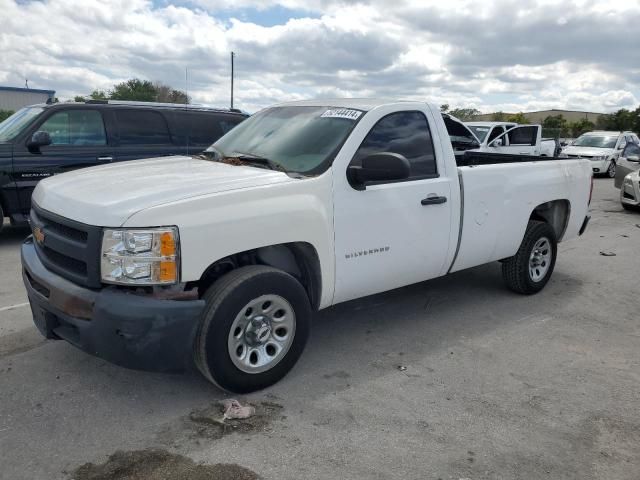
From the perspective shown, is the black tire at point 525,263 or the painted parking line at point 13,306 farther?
the black tire at point 525,263

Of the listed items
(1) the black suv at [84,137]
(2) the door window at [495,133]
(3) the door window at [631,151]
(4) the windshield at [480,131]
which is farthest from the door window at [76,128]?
(3) the door window at [631,151]

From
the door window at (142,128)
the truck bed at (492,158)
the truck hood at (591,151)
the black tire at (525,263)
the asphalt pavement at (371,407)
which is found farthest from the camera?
the truck hood at (591,151)

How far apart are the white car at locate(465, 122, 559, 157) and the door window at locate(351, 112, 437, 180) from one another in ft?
33.2

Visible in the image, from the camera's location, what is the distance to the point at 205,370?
328cm

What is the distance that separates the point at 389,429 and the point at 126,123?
6.66 m

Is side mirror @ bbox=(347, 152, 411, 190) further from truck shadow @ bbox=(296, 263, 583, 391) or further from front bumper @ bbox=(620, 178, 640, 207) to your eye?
front bumper @ bbox=(620, 178, 640, 207)

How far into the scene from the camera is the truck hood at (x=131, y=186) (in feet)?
Answer: 10.1

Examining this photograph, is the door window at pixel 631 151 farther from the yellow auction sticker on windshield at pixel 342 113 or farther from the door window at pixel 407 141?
the yellow auction sticker on windshield at pixel 342 113

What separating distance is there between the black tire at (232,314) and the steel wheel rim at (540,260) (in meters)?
3.10

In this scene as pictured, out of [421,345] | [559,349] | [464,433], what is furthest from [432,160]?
[464,433]

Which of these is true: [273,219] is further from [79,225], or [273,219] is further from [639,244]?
[639,244]

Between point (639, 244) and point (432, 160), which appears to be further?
point (639, 244)

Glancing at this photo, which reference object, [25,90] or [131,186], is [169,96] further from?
[25,90]

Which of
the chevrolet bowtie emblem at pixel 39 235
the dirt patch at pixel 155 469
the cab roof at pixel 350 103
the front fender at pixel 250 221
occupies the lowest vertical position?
the dirt patch at pixel 155 469
